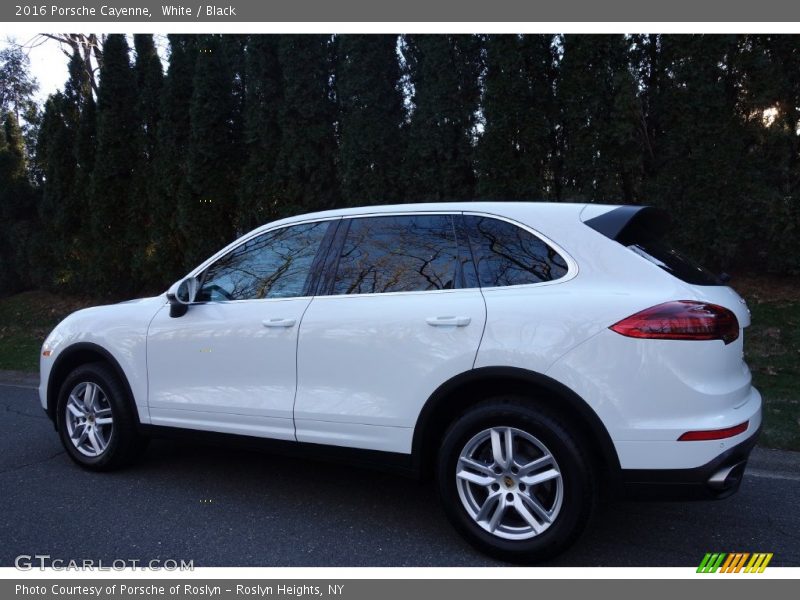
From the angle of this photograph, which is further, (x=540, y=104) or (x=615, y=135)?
(x=540, y=104)

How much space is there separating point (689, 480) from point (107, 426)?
3.86m

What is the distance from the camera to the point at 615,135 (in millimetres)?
7805

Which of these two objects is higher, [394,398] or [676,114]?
[676,114]

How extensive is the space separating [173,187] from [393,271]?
9254 millimetres

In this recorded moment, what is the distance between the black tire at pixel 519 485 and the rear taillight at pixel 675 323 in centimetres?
58

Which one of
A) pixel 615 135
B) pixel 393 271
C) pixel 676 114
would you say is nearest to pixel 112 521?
pixel 393 271

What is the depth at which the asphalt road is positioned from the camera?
3.42m

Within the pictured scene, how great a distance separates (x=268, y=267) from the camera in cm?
419

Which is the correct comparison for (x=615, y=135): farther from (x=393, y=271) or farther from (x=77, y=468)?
(x=77, y=468)

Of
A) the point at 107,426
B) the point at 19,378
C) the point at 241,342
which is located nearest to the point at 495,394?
the point at 241,342

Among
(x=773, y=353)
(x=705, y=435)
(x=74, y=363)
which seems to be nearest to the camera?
(x=705, y=435)

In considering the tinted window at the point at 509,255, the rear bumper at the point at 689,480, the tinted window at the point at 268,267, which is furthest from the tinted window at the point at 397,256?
the rear bumper at the point at 689,480

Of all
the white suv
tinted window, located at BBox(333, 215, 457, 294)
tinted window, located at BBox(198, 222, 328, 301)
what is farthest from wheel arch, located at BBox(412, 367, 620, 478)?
tinted window, located at BBox(198, 222, 328, 301)

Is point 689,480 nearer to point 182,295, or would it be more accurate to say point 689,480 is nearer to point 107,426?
point 182,295
